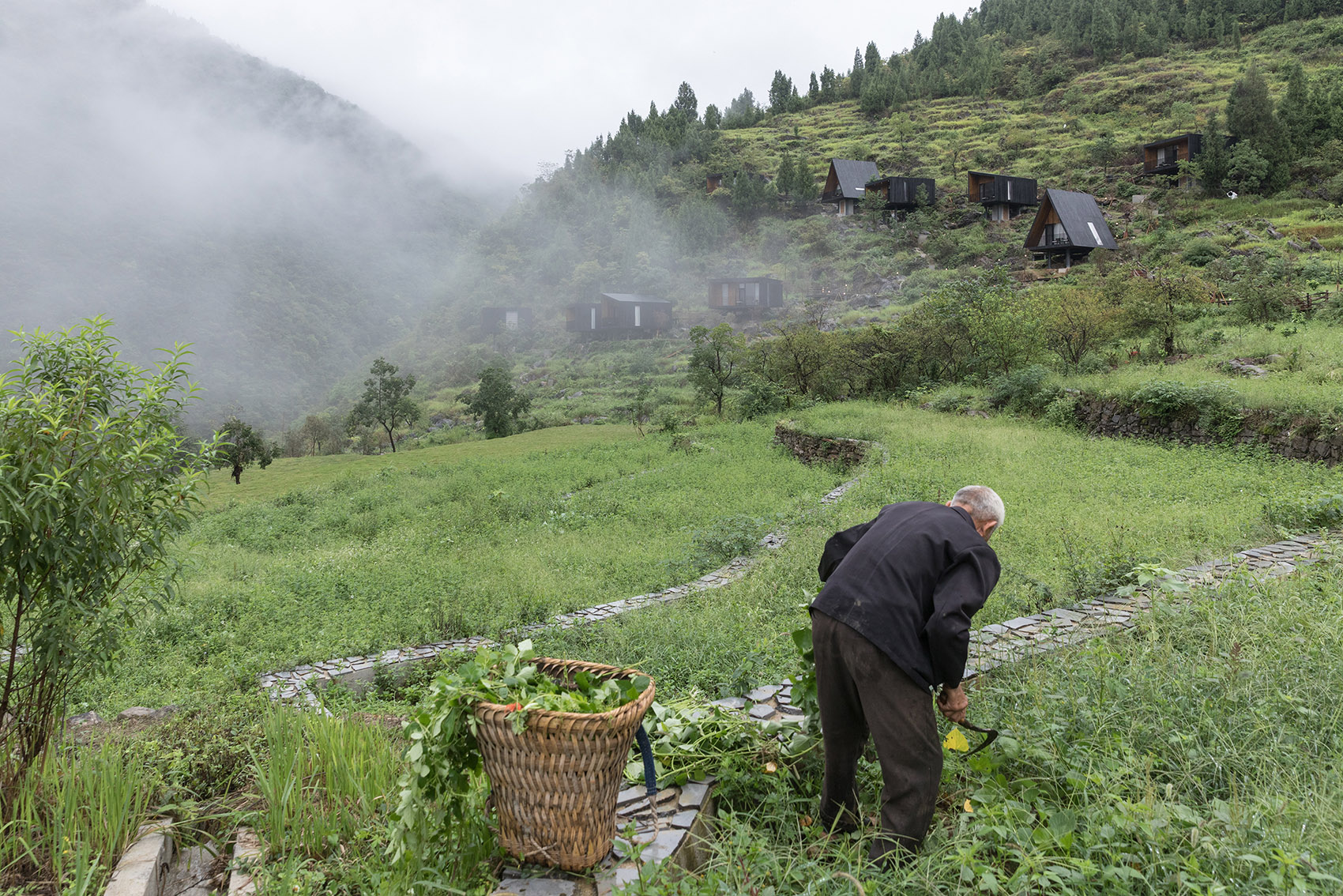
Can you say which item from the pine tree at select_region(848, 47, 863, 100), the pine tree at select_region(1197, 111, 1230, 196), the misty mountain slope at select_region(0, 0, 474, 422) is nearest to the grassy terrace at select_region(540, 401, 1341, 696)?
the pine tree at select_region(1197, 111, 1230, 196)

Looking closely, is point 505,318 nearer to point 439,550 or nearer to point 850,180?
point 850,180

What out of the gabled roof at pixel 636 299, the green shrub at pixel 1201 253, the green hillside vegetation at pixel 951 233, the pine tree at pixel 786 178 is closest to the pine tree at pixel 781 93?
the green hillside vegetation at pixel 951 233

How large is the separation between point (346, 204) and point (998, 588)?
516ft

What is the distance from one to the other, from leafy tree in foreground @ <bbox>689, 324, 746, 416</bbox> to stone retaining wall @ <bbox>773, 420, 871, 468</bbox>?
7.38 metres

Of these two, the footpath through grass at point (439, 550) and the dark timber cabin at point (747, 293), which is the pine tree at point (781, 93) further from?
the footpath through grass at point (439, 550)

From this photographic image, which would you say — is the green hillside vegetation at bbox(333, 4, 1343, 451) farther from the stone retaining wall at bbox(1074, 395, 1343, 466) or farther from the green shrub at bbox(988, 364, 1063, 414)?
the green shrub at bbox(988, 364, 1063, 414)

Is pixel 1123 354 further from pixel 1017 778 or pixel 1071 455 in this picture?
pixel 1017 778

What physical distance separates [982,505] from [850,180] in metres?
64.4

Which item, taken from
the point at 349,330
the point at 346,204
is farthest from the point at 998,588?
the point at 346,204

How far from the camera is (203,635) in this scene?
728 cm

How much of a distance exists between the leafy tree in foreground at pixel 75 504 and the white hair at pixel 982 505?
3722mm

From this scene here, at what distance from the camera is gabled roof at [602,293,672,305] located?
56.8 m

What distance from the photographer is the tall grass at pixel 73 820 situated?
9.40 ft

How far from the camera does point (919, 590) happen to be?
308 centimetres
